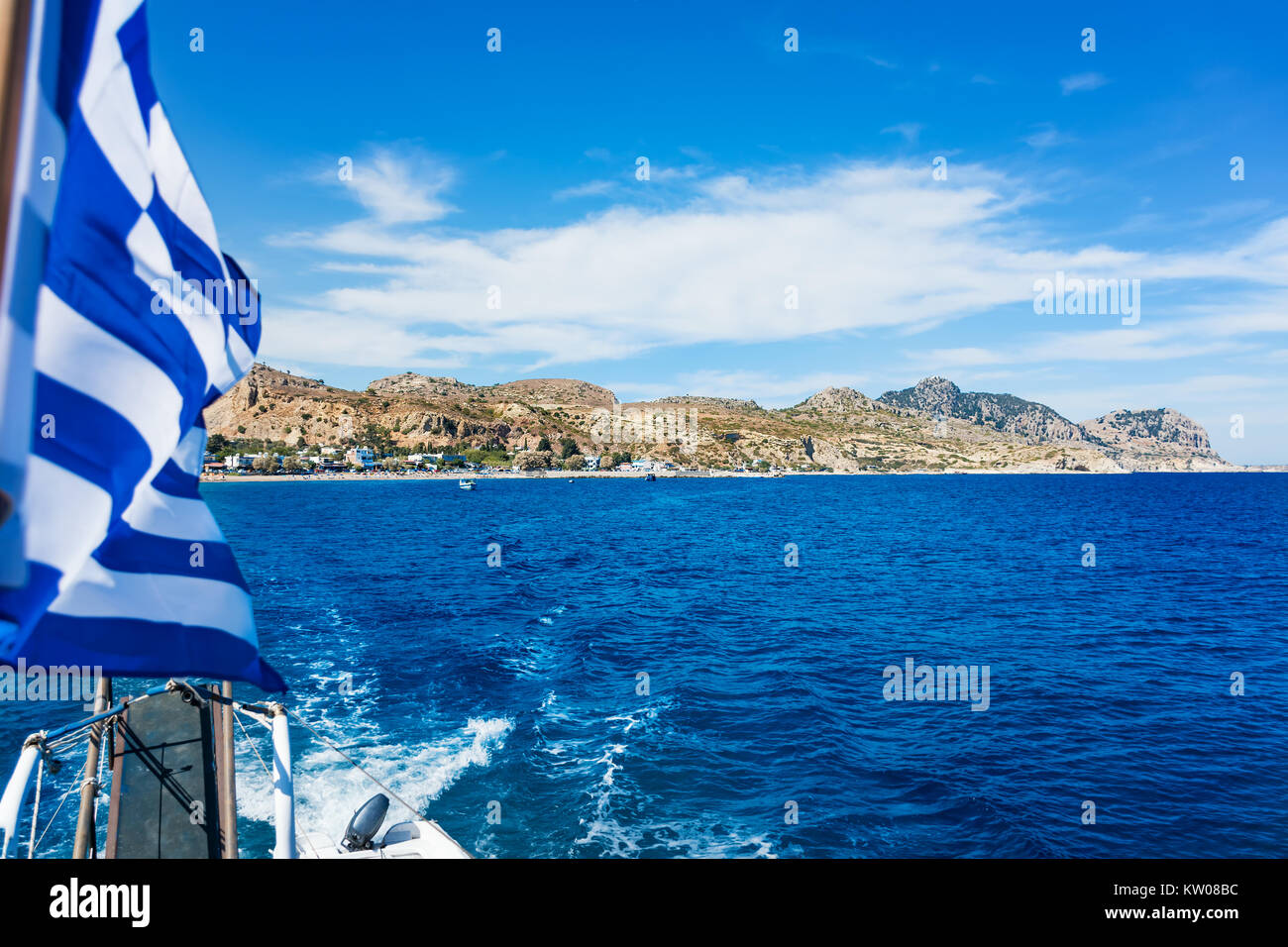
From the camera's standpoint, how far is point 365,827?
524 inches

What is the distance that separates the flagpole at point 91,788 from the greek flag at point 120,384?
3904 mm

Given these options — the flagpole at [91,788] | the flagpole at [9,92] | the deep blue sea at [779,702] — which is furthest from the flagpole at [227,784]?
the deep blue sea at [779,702]

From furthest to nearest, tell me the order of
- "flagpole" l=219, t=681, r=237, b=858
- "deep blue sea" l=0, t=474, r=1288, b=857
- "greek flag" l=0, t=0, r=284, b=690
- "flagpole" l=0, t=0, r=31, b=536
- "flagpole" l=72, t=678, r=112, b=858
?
"deep blue sea" l=0, t=474, r=1288, b=857 < "flagpole" l=219, t=681, r=237, b=858 < "flagpole" l=72, t=678, r=112, b=858 < "greek flag" l=0, t=0, r=284, b=690 < "flagpole" l=0, t=0, r=31, b=536

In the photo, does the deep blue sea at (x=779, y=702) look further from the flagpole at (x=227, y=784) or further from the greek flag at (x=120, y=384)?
the greek flag at (x=120, y=384)

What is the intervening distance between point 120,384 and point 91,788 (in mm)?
6754

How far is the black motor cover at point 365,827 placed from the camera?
43.6 feet

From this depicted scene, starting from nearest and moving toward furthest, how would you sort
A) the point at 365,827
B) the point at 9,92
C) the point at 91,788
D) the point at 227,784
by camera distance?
1. the point at 9,92
2. the point at 91,788
3. the point at 227,784
4. the point at 365,827

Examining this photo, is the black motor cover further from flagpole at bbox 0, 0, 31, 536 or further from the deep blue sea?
flagpole at bbox 0, 0, 31, 536

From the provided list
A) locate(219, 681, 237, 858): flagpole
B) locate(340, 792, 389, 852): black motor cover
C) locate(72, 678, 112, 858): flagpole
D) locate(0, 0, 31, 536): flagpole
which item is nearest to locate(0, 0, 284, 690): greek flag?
locate(0, 0, 31, 536): flagpole

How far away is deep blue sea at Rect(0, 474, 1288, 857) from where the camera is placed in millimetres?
18641

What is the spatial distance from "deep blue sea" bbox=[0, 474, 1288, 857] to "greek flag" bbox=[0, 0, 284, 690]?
14.6 m

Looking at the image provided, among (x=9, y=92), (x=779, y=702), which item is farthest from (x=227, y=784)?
(x=779, y=702)

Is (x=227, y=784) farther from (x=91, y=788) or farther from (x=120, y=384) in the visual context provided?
(x=120, y=384)

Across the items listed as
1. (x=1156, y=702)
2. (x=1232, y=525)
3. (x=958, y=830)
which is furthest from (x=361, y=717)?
(x=1232, y=525)
